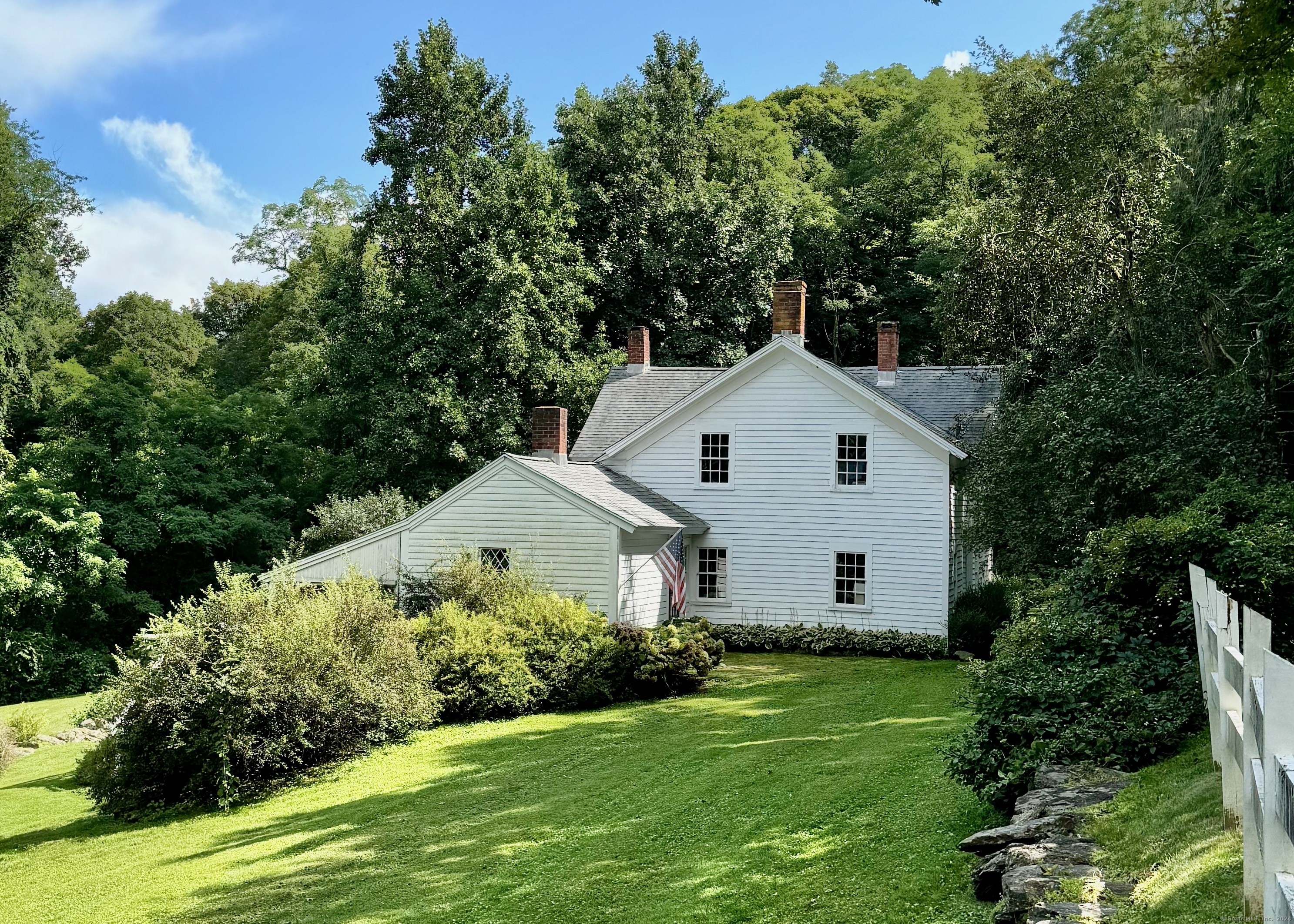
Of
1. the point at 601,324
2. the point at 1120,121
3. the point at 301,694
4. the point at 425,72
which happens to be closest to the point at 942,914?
the point at 301,694

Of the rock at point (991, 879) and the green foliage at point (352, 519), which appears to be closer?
the rock at point (991, 879)

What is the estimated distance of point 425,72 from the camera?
121 feet

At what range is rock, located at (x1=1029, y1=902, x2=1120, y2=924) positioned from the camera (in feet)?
16.7

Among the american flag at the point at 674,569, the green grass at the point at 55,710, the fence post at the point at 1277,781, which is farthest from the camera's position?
the american flag at the point at 674,569

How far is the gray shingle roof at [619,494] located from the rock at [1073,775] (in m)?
14.3

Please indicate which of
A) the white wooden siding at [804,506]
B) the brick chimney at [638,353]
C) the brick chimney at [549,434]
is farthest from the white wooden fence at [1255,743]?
the brick chimney at [638,353]

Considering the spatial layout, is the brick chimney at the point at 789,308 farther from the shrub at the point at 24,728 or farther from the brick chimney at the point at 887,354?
the shrub at the point at 24,728

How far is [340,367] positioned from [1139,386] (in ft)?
83.2

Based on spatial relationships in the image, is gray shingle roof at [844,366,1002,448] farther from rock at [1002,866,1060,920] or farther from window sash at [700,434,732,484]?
rock at [1002,866,1060,920]

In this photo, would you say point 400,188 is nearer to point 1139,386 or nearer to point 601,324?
point 601,324

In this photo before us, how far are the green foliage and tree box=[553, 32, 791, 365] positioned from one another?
424 inches

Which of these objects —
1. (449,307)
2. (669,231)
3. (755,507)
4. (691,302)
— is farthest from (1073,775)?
(669,231)

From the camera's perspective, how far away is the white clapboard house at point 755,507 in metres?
22.6

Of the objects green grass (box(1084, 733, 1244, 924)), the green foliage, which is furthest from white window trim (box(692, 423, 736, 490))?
green grass (box(1084, 733, 1244, 924))
